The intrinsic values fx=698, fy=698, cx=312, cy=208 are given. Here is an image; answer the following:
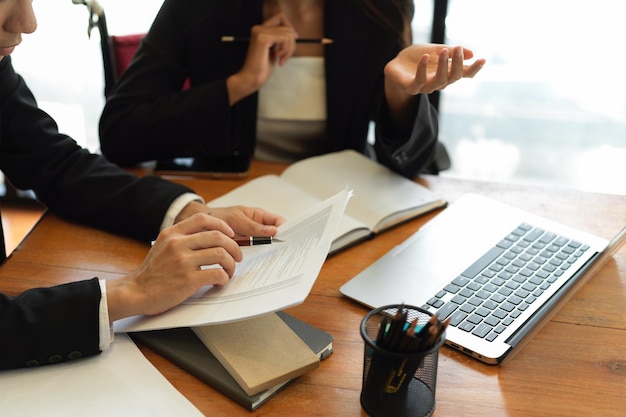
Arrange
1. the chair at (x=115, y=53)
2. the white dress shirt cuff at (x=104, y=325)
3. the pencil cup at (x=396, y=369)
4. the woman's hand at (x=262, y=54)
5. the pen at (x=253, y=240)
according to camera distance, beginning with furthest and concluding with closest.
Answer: the chair at (x=115, y=53), the woman's hand at (x=262, y=54), the pen at (x=253, y=240), the white dress shirt cuff at (x=104, y=325), the pencil cup at (x=396, y=369)

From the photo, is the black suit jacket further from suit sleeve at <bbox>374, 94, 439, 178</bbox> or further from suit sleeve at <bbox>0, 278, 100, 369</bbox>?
suit sleeve at <bbox>374, 94, 439, 178</bbox>

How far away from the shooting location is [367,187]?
1.35 m

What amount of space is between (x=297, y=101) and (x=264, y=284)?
0.91 metres

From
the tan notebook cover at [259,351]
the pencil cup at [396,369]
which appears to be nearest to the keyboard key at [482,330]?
the pencil cup at [396,369]

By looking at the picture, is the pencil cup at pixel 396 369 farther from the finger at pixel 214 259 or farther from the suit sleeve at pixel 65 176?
the suit sleeve at pixel 65 176

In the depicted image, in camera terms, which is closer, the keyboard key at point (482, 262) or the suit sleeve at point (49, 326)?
the suit sleeve at point (49, 326)

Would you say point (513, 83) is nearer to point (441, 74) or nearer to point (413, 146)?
point (413, 146)

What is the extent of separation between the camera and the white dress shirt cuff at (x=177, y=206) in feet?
3.93

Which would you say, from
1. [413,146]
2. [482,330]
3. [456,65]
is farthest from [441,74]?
[482,330]

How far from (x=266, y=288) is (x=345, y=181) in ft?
1.79

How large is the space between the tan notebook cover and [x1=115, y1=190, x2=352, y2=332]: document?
4cm

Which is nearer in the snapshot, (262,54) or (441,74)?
(441,74)

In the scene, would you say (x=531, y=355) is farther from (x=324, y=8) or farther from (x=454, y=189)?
(x=324, y=8)

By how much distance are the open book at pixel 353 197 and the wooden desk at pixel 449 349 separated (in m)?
0.03
